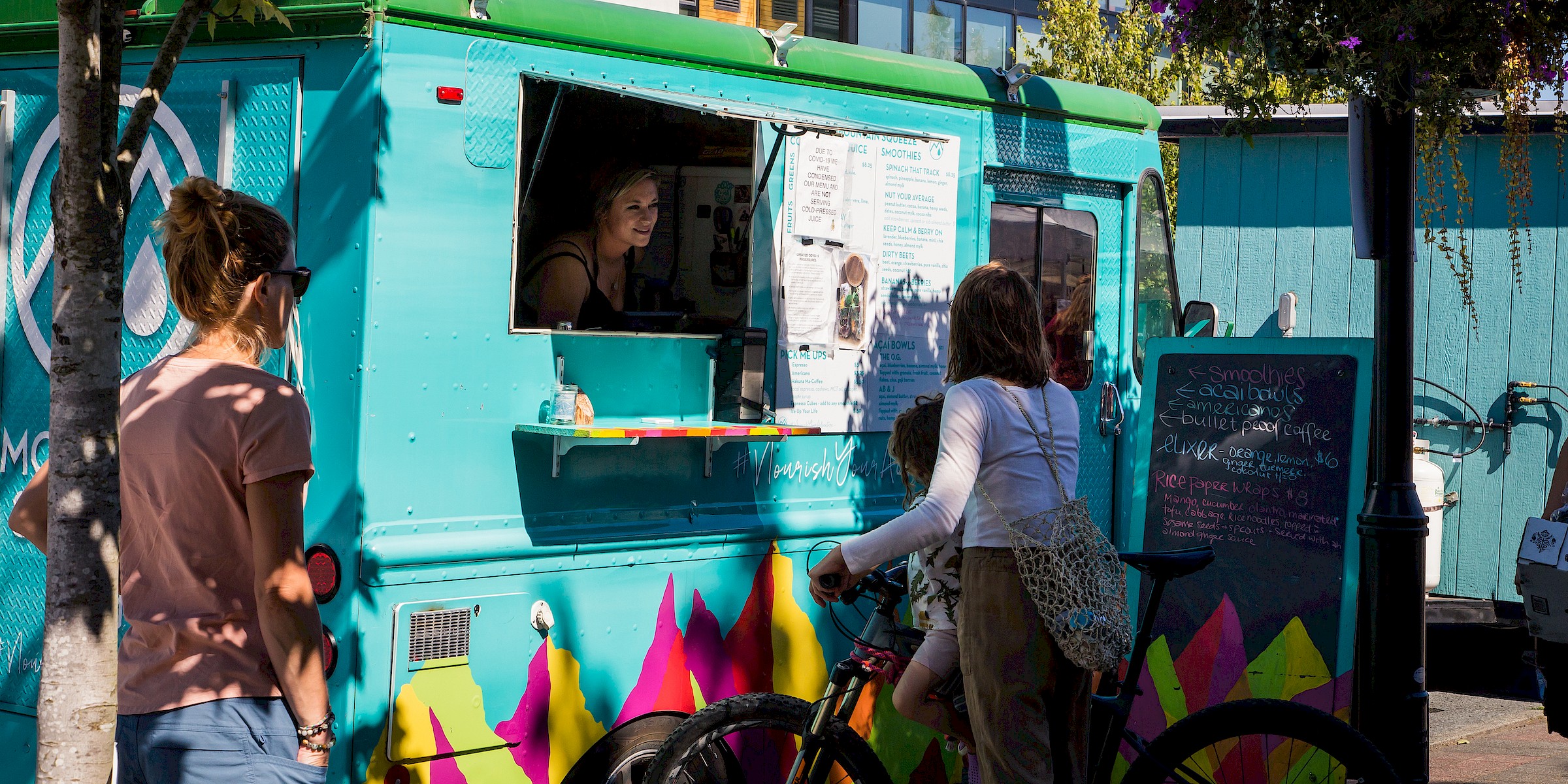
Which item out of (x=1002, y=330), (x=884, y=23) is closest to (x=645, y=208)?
(x=1002, y=330)

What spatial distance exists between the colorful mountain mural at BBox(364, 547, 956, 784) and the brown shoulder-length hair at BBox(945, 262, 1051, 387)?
1.30 m

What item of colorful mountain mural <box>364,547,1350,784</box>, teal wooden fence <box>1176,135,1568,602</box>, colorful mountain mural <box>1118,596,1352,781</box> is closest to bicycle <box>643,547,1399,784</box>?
colorful mountain mural <box>364,547,1350,784</box>

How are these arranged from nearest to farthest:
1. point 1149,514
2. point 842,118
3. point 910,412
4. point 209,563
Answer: point 209,563
point 910,412
point 842,118
point 1149,514

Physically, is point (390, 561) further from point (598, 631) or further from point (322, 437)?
point (598, 631)

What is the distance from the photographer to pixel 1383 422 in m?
4.34

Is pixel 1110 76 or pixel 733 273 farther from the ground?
pixel 1110 76

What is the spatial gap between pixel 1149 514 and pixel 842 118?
1.87m

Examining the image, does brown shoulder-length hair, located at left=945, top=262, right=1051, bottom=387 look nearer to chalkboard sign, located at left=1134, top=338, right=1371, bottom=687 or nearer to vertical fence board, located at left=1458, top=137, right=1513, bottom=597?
chalkboard sign, located at left=1134, top=338, right=1371, bottom=687

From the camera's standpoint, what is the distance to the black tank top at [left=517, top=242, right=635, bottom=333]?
174 inches

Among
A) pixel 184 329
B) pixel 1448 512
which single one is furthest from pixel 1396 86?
pixel 1448 512

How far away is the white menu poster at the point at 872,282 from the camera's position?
4.45 meters

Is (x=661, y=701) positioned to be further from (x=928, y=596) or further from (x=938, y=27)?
(x=938, y=27)

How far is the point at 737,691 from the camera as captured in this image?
4.33 meters

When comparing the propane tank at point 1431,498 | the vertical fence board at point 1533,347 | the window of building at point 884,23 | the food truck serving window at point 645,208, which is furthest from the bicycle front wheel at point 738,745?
the window of building at point 884,23
